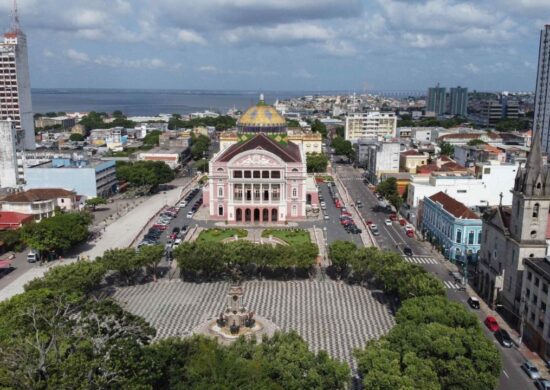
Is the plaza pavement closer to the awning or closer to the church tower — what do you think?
the church tower

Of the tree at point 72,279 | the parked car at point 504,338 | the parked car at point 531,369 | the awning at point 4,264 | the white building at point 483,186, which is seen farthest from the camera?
the white building at point 483,186

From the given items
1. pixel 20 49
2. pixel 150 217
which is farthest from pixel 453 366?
pixel 20 49

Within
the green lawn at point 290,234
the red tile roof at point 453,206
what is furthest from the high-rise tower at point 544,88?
the green lawn at point 290,234

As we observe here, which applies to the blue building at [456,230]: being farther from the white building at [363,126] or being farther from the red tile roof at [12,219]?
the white building at [363,126]

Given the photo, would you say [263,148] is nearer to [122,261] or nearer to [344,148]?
[122,261]

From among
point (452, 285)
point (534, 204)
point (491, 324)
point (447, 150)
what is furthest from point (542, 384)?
point (447, 150)

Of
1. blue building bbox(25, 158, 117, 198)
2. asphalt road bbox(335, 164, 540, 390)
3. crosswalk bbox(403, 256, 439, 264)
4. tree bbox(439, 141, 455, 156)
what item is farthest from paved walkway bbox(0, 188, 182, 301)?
tree bbox(439, 141, 455, 156)

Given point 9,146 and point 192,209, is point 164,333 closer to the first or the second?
point 192,209
